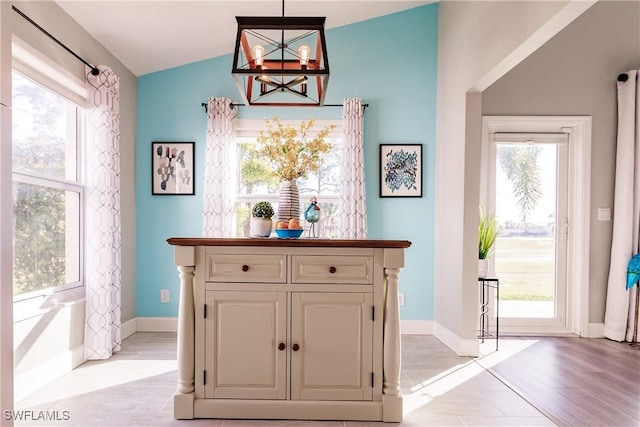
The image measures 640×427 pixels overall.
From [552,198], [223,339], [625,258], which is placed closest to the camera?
[223,339]

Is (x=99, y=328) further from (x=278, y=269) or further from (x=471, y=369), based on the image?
(x=471, y=369)

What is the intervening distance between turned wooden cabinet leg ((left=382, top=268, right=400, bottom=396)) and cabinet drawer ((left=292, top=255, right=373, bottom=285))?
12 cm

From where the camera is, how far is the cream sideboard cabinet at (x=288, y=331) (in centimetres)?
218

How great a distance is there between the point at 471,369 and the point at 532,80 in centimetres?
278

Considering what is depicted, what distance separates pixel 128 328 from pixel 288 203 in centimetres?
244

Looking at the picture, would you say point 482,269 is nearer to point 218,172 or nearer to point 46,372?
point 218,172

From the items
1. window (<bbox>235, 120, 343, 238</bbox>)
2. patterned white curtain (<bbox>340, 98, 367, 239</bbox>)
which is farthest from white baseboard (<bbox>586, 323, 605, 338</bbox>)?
window (<bbox>235, 120, 343, 238</bbox>)

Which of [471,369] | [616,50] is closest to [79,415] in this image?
[471,369]

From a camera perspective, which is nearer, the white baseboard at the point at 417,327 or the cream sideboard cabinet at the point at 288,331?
the cream sideboard cabinet at the point at 288,331

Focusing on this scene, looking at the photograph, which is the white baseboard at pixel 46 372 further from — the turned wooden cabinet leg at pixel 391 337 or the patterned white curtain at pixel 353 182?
the patterned white curtain at pixel 353 182

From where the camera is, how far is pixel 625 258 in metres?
3.84

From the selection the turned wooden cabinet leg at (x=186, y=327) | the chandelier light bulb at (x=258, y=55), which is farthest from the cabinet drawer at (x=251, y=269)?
the chandelier light bulb at (x=258, y=55)

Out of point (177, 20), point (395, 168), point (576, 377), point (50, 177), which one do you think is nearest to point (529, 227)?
point (395, 168)

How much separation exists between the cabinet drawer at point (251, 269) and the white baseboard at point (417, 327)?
7.55 ft
